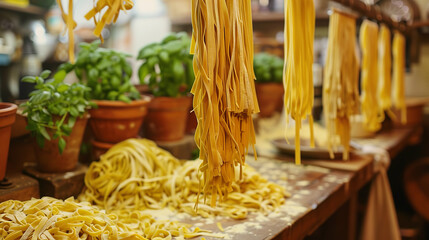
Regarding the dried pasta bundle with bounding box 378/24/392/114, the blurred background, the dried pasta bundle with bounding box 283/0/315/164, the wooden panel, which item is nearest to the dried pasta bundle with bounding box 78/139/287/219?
the wooden panel

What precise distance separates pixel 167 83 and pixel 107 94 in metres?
0.37

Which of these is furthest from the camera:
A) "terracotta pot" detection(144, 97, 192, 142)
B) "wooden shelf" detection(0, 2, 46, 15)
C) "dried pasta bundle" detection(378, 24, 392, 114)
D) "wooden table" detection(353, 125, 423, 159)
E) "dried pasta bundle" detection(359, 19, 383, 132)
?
"wooden shelf" detection(0, 2, 46, 15)

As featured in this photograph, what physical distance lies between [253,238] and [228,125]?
1.31 feet

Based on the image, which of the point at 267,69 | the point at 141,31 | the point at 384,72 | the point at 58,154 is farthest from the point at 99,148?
the point at 141,31

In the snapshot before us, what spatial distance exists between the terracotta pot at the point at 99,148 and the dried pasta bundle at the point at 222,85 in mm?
781

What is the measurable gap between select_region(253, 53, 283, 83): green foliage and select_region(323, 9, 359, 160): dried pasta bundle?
39.0 inches

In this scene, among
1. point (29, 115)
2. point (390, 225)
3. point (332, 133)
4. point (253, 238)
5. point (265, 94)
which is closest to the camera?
point (253, 238)

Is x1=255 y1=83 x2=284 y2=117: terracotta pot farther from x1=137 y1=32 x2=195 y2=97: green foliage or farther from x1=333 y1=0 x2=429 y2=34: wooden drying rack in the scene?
x1=137 y1=32 x2=195 y2=97: green foliage

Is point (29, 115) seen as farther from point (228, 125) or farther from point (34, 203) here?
point (228, 125)

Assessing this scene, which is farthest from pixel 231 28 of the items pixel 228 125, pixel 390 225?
pixel 390 225

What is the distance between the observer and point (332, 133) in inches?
77.8

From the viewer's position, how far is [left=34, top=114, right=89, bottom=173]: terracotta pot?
1.52 m

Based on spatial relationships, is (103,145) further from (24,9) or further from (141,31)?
(24,9)

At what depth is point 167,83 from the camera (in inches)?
80.6
